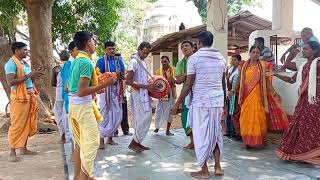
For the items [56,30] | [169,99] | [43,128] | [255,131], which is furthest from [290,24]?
[56,30]

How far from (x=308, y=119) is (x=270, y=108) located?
4.07 ft

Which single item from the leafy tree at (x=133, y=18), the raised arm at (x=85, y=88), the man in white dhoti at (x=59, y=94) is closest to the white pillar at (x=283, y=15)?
the man in white dhoti at (x=59, y=94)

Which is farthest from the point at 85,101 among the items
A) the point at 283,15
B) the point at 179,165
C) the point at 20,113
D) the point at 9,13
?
the point at 9,13

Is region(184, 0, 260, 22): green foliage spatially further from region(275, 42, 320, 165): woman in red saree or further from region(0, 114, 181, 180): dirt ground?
region(275, 42, 320, 165): woman in red saree

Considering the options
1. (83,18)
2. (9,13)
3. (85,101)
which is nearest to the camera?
(85,101)

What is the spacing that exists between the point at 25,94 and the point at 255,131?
3.58 metres

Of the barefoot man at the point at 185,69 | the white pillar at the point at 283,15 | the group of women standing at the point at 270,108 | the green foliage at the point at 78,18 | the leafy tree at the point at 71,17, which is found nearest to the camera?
the group of women standing at the point at 270,108

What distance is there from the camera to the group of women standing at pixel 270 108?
214 inches

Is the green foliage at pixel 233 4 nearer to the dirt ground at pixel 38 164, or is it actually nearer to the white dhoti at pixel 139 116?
the dirt ground at pixel 38 164

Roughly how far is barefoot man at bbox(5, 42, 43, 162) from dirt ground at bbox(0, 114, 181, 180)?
29 centimetres

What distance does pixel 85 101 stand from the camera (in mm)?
4293

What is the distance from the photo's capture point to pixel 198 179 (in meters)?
4.97

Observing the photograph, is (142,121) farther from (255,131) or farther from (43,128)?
(43,128)

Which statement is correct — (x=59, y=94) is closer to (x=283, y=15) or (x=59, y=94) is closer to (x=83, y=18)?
(x=283, y=15)
